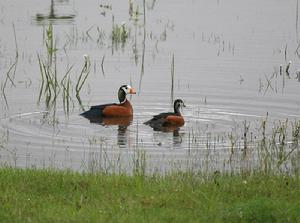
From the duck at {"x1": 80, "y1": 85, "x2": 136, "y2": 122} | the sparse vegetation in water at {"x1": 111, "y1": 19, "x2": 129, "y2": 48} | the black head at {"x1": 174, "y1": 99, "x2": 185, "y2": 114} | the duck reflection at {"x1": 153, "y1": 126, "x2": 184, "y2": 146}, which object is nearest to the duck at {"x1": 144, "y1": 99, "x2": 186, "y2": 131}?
the duck reflection at {"x1": 153, "y1": 126, "x2": 184, "y2": 146}

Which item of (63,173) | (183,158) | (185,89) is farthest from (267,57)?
(63,173)

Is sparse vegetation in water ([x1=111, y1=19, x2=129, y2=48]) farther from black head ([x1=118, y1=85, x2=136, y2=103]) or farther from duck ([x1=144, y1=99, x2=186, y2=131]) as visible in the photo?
duck ([x1=144, y1=99, x2=186, y2=131])

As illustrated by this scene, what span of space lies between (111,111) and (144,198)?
8.79m

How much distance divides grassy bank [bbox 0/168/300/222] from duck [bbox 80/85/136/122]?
6.75m

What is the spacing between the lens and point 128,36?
85.2 feet

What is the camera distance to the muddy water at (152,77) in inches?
579

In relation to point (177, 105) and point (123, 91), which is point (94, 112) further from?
point (177, 105)

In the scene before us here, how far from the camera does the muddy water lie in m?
14.7

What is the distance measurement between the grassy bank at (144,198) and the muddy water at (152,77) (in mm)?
2249

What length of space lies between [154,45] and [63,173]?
14622 mm

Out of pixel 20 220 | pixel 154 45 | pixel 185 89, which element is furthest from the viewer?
pixel 154 45

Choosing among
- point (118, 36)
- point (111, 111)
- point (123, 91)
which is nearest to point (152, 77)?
point (123, 91)

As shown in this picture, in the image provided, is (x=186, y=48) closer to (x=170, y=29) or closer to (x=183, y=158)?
(x=170, y=29)

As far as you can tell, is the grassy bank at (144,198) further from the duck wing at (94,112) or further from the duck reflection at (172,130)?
the duck wing at (94,112)
